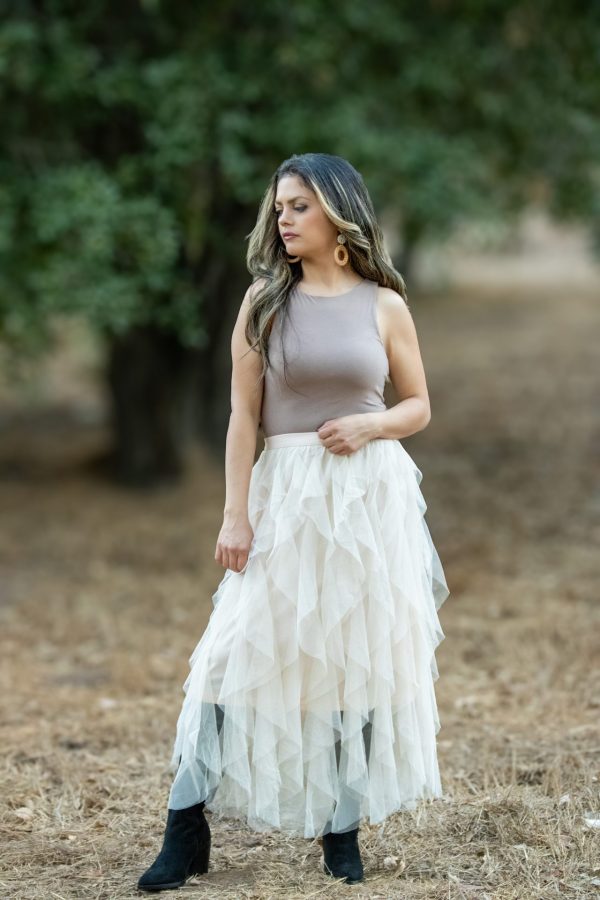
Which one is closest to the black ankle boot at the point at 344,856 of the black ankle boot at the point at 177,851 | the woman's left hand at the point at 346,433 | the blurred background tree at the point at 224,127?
the black ankle boot at the point at 177,851

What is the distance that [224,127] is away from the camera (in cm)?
819

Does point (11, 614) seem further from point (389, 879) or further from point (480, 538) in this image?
point (389, 879)

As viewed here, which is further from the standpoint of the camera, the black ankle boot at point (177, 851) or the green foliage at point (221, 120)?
the green foliage at point (221, 120)

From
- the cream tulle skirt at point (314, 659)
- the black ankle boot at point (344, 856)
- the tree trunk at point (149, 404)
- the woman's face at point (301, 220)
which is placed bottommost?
the black ankle boot at point (344, 856)

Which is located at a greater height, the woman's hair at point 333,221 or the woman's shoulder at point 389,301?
the woman's hair at point 333,221

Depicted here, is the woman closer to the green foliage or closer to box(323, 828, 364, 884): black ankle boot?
box(323, 828, 364, 884): black ankle boot

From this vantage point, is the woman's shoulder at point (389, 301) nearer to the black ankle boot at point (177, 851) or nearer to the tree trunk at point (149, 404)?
the black ankle boot at point (177, 851)

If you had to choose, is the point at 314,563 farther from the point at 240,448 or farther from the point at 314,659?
the point at 240,448

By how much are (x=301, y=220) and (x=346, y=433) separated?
59cm

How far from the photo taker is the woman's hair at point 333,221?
3166 millimetres

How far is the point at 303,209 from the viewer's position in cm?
319

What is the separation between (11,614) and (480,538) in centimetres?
377

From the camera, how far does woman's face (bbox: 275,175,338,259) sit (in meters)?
3.19

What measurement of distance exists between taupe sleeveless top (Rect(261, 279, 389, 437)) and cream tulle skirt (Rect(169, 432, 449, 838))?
0.08 metres
